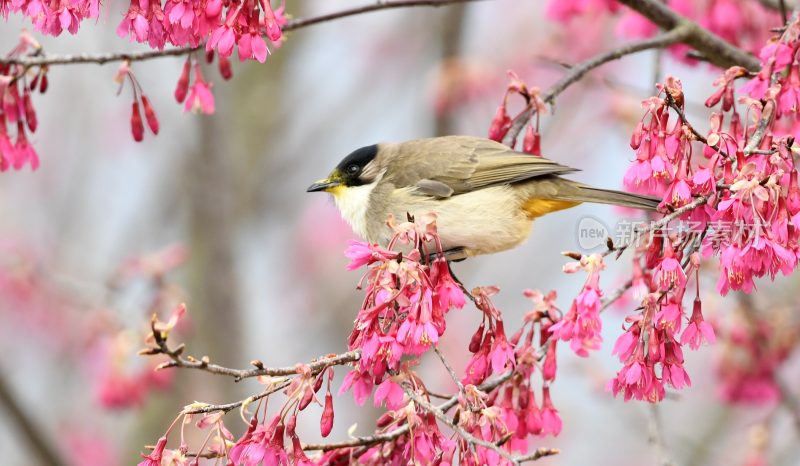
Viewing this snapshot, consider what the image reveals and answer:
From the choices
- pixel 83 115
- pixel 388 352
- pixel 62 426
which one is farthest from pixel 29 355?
pixel 388 352

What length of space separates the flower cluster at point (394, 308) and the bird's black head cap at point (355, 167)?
1.70m

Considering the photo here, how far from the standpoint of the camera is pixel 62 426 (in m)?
8.52

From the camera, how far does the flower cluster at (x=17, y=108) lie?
3.55m

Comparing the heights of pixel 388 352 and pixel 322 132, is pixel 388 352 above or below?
below

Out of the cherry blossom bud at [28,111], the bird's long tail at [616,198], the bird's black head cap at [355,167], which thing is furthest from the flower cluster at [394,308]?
the bird's black head cap at [355,167]

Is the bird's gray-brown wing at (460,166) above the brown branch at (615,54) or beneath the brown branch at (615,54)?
beneath

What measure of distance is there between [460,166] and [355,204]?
0.48m

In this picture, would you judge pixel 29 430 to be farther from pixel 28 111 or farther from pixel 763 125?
pixel 763 125

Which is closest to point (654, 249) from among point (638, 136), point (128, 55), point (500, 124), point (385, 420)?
point (638, 136)

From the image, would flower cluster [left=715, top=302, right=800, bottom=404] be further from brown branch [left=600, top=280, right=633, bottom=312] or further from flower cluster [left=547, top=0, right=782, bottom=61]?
brown branch [left=600, top=280, right=633, bottom=312]

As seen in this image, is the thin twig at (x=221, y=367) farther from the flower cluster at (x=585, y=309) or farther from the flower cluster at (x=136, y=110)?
the flower cluster at (x=136, y=110)

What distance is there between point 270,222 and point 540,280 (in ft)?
8.90

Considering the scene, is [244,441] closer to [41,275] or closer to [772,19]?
[772,19]

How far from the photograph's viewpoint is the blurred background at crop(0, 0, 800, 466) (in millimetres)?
6738
